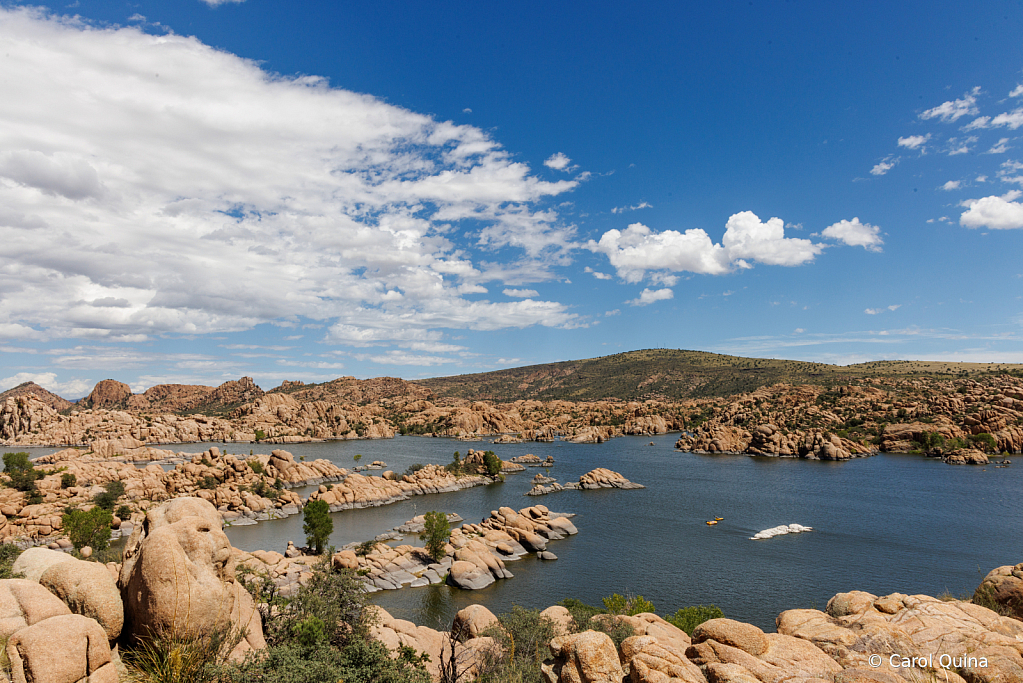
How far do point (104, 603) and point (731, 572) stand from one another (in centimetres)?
4884

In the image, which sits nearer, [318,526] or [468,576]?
[468,576]

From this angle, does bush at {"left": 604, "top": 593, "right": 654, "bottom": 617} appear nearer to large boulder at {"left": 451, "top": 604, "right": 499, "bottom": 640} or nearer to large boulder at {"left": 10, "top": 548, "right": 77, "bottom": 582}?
large boulder at {"left": 451, "top": 604, "right": 499, "bottom": 640}

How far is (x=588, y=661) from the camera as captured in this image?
1423 cm

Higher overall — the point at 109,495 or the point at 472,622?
the point at 472,622

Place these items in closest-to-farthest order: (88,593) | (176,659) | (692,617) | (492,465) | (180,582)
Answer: (176,659) < (88,593) < (180,582) < (692,617) < (492,465)

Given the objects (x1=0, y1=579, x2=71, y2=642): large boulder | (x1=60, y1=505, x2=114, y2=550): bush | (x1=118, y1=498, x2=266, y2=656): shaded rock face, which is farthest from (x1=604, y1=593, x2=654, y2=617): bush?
(x1=60, y1=505, x2=114, y2=550): bush

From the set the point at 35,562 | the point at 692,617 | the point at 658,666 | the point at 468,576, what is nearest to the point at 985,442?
the point at 692,617

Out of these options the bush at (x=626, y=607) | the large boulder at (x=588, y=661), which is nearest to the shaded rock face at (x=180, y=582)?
the large boulder at (x=588, y=661)

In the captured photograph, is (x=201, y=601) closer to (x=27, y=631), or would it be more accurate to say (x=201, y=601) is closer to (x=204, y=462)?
(x=27, y=631)

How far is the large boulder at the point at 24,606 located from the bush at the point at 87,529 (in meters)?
51.8

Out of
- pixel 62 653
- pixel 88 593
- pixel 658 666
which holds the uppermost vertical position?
pixel 88 593

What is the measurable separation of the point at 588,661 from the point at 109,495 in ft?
258

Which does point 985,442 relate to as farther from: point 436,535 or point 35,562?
point 35,562

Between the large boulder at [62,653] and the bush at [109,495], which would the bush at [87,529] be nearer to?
the bush at [109,495]
